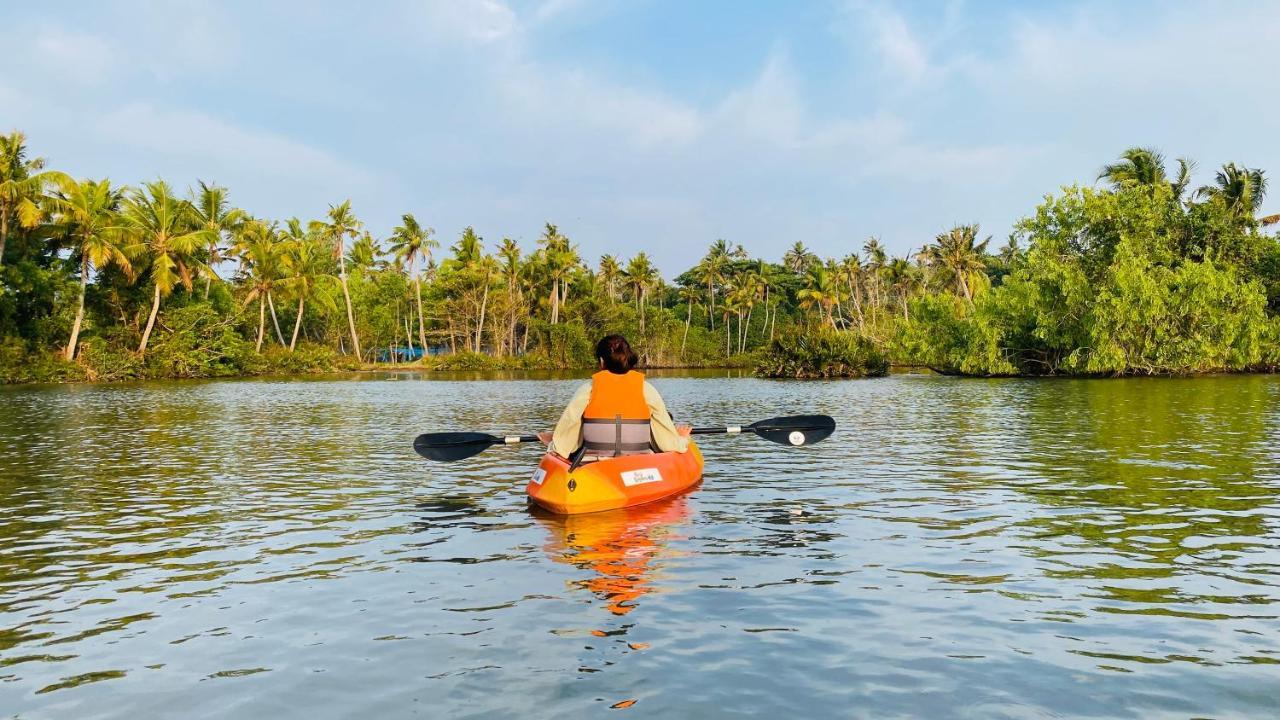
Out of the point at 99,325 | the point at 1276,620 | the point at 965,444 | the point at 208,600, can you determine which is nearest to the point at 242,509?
the point at 208,600

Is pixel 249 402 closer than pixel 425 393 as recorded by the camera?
Yes

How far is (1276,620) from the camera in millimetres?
6750

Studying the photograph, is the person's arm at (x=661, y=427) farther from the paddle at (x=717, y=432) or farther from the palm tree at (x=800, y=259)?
the palm tree at (x=800, y=259)

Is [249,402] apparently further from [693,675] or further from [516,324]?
[516,324]

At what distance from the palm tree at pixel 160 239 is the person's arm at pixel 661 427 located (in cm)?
5374

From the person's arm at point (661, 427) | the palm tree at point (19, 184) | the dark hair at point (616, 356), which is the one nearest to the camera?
the dark hair at point (616, 356)

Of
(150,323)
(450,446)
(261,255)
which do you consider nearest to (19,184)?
(150,323)

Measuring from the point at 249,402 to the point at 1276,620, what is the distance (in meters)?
35.8

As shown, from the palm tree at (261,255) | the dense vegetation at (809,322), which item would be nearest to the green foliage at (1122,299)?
the dense vegetation at (809,322)

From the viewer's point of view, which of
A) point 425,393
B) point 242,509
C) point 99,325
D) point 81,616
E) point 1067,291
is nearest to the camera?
point 81,616

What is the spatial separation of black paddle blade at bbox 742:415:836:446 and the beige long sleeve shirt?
2.83 metres

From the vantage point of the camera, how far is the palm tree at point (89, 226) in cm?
5138

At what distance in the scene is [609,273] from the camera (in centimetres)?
11025

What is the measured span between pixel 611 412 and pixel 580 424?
0.46m
